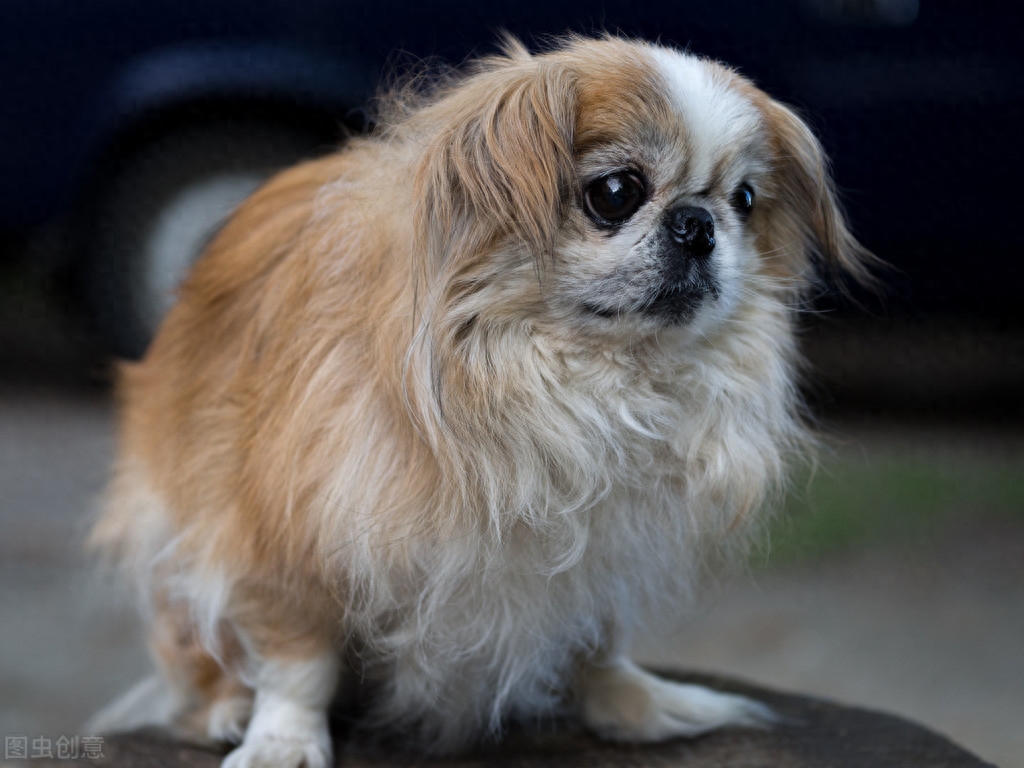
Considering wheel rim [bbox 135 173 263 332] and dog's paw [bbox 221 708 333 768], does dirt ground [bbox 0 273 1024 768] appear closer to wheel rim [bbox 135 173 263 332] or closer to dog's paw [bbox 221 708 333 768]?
wheel rim [bbox 135 173 263 332]

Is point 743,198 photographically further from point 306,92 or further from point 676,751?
point 306,92

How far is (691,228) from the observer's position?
157 centimetres

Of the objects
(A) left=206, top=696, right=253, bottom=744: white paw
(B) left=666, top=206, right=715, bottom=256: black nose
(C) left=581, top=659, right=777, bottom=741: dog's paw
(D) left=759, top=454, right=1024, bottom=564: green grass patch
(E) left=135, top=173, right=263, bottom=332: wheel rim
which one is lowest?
(D) left=759, top=454, right=1024, bottom=564: green grass patch

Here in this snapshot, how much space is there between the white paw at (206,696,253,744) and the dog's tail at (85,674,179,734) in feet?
0.67

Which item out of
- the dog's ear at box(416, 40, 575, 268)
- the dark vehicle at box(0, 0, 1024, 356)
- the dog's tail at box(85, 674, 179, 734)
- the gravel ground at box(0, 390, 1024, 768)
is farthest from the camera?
the dark vehicle at box(0, 0, 1024, 356)

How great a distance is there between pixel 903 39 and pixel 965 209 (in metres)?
0.65

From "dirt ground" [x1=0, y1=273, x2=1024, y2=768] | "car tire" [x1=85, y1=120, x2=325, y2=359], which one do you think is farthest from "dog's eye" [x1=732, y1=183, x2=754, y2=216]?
"car tire" [x1=85, y1=120, x2=325, y2=359]

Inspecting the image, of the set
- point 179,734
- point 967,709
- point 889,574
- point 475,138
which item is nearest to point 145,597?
point 179,734

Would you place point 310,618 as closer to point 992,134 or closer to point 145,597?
point 145,597

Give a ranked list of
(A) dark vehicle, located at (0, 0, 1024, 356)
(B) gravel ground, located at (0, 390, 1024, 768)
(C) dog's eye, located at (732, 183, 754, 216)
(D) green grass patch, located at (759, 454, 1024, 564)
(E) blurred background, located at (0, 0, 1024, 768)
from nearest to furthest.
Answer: (C) dog's eye, located at (732, 183, 754, 216) < (B) gravel ground, located at (0, 390, 1024, 768) < (E) blurred background, located at (0, 0, 1024, 768) < (A) dark vehicle, located at (0, 0, 1024, 356) < (D) green grass patch, located at (759, 454, 1024, 564)

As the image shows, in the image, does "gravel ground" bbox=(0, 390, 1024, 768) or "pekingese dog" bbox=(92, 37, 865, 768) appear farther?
"gravel ground" bbox=(0, 390, 1024, 768)

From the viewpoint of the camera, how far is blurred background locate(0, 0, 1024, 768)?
3.53 meters

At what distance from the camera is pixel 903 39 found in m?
3.69

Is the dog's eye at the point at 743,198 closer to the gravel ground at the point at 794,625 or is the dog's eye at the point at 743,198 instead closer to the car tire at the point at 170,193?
the gravel ground at the point at 794,625
